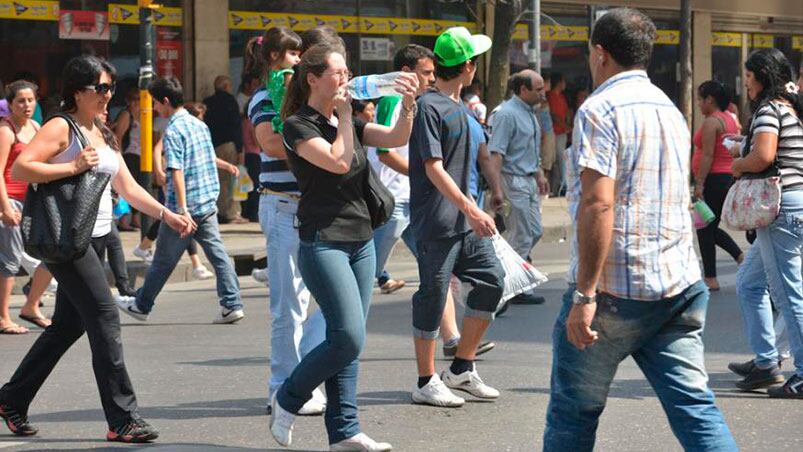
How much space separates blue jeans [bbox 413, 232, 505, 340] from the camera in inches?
284

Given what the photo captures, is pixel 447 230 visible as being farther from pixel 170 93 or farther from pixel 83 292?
pixel 170 93

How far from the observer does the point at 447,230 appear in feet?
23.7

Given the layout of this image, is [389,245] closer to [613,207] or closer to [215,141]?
[613,207]

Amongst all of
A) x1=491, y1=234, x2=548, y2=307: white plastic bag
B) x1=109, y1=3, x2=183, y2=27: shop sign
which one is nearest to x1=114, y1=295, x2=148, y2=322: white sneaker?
x1=491, y1=234, x2=548, y2=307: white plastic bag

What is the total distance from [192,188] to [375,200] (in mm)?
5005

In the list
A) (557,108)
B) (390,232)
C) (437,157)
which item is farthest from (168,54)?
(437,157)

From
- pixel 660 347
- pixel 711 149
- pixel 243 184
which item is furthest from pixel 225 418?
pixel 243 184

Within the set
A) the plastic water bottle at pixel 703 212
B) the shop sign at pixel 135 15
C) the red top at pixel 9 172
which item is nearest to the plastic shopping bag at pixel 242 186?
the shop sign at pixel 135 15

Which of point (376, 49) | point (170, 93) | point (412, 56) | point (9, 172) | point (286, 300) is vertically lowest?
point (286, 300)

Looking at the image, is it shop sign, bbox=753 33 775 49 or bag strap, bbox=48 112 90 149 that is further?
shop sign, bbox=753 33 775 49

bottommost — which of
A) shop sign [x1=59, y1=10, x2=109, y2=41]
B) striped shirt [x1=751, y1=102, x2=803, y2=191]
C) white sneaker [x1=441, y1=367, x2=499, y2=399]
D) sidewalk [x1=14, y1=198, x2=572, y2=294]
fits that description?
sidewalk [x1=14, y1=198, x2=572, y2=294]

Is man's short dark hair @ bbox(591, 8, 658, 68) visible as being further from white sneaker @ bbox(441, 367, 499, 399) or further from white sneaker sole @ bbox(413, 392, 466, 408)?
white sneaker @ bbox(441, 367, 499, 399)

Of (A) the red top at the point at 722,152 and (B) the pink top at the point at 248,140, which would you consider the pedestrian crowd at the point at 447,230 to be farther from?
(B) the pink top at the point at 248,140

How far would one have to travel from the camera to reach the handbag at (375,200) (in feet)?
20.1
